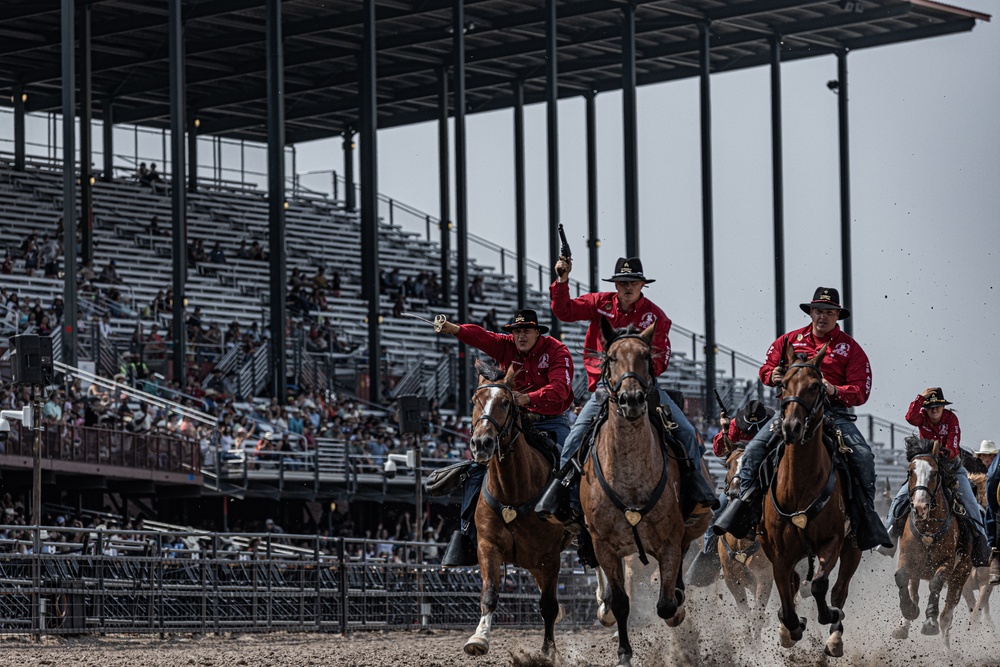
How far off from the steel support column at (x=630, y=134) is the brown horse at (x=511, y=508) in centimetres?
3650

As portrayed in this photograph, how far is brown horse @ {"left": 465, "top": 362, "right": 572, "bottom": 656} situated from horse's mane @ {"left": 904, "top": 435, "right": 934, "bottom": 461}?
15.1 ft

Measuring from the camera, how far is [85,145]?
4591 cm

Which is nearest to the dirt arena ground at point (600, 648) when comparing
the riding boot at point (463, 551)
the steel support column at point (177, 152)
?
the riding boot at point (463, 551)

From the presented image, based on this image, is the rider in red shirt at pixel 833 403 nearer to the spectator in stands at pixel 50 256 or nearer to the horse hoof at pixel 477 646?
the horse hoof at pixel 477 646

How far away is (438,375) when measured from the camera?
44938 millimetres

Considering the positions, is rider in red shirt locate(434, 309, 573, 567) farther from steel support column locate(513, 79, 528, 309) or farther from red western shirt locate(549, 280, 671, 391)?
steel support column locate(513, 79, 528, 309)

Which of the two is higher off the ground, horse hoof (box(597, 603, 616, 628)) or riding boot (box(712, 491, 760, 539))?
riding boot (box(712, 491, 760, 539))

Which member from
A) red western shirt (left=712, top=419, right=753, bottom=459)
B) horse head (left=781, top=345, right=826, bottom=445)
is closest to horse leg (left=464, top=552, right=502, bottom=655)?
horse head (left=781, top=345, right=826, bottom=445)

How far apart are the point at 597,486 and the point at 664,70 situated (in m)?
45.9

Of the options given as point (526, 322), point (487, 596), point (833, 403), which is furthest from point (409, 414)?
point (833, 403)

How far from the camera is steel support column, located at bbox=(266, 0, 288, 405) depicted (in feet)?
127

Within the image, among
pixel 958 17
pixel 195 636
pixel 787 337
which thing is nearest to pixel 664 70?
pixel 958 17

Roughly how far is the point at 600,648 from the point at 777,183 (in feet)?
128

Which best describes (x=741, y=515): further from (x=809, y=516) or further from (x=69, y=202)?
(x=69, y=202)
